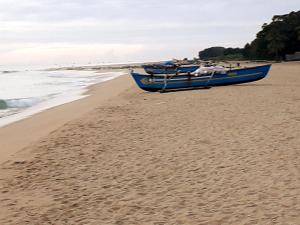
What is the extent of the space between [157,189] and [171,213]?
2.79ft

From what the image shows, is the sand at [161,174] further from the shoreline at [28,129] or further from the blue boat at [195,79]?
the blue boat at [195,79]

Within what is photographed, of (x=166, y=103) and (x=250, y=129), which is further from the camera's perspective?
(x=166, y=103)

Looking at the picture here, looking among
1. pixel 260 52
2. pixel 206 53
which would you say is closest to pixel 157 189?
pixel 260 52

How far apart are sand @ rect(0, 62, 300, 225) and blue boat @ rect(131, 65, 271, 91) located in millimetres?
10598

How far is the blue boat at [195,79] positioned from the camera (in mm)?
20938

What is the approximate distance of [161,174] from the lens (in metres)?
5.87

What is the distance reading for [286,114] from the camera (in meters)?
10.6

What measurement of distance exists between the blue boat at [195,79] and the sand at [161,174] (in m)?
10.6

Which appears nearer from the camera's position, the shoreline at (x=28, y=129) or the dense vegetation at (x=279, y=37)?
the shoreline at (x=28, y=129)

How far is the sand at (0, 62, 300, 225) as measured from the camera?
4406mm

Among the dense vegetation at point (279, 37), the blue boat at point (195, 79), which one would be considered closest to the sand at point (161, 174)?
the blue boat at point (195, 79)

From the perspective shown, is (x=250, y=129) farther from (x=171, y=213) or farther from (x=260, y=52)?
(x=260, y=52)

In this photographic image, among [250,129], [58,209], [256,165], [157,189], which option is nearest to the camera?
[58,209]

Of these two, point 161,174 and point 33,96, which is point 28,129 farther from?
point 33,96
